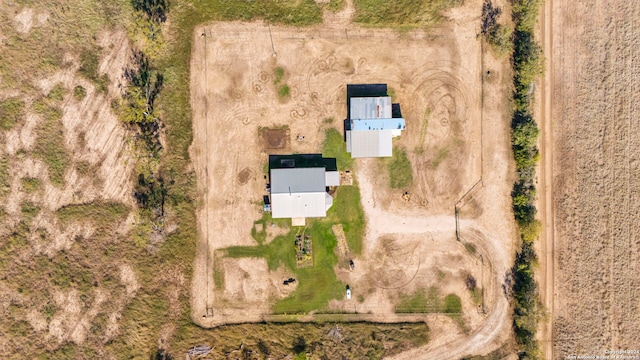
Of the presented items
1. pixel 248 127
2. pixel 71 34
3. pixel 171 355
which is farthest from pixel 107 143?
pixel 171 355

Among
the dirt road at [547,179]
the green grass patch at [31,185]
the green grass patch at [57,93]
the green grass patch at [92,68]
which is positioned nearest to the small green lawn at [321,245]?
the dirt road at [547,179]

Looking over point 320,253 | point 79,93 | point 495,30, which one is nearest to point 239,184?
point 320,253

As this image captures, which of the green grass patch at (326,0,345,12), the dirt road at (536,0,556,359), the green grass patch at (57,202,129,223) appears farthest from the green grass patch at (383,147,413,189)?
the green grass patch at (57,202,129,223)

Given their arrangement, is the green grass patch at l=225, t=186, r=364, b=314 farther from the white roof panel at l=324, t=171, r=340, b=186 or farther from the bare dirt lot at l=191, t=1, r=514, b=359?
the white roof panel at l=324, t=171, r=340, b=186

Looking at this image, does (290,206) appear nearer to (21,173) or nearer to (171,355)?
(171,355)

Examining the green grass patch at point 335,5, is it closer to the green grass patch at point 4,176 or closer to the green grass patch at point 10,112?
the green grass patch at point 10,112
